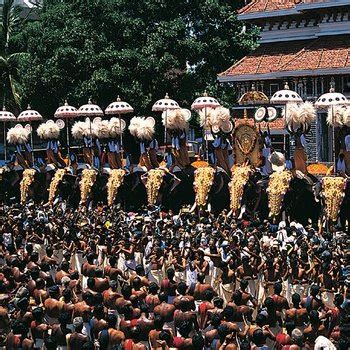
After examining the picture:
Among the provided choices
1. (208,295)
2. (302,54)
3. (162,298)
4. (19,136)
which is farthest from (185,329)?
(302,54)

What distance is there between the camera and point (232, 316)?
1080cm

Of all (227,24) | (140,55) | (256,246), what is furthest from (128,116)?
(256,246)

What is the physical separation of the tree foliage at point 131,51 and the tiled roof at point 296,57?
209 centimetres

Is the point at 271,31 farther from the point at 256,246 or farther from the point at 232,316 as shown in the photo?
the point at 232,316

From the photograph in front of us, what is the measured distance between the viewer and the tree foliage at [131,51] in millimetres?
29125

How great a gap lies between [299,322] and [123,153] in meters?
13.2

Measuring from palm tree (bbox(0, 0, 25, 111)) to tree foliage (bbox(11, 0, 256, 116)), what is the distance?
2489 mm

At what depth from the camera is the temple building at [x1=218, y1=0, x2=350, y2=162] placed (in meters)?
24.9

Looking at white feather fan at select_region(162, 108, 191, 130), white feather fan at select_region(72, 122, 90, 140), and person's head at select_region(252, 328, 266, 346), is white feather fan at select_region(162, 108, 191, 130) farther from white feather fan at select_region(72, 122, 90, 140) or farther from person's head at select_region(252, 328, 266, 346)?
person's head at select_region(252, 328, 266, 346)

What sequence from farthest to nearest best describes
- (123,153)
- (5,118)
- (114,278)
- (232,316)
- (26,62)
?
(26,62)
(5,118)
(123,153)
(114,278)
(232,316)

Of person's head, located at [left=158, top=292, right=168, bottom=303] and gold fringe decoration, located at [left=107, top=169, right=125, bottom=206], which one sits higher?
gold fringe decoration, located at [left=107, top=169, right=125, bottom=206]

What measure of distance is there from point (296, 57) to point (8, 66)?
1229 cm

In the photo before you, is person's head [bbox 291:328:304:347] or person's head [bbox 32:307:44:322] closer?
person's head [bbox 291:328:304:347]

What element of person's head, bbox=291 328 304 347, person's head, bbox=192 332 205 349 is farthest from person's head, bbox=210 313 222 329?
person's head, bbox=291 328 304 347
